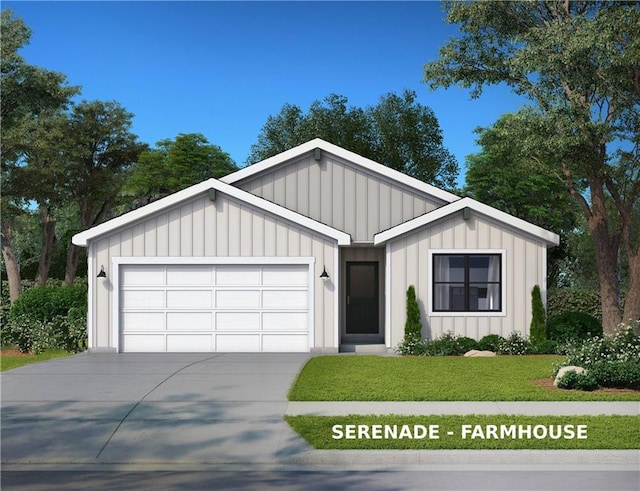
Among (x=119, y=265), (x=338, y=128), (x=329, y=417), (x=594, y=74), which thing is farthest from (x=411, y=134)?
(x=329, y=417)

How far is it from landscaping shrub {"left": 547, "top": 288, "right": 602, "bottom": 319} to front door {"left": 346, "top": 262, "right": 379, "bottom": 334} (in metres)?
6.59

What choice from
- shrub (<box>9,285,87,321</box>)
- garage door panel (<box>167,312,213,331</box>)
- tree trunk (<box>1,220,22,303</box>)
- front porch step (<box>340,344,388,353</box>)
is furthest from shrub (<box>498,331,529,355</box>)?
tree trunk (<box>1,220,22,303</box>)

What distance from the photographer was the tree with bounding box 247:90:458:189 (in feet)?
154

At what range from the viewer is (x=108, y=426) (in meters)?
9.70

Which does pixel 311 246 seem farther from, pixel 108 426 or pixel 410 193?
pixel 108 426

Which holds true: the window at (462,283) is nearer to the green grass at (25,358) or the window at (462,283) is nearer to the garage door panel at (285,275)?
Answer: the garage door panel at (285,275)

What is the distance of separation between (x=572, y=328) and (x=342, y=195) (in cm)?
743

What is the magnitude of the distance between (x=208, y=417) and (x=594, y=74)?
13.9 metres

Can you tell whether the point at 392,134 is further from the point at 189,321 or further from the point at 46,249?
the point at 189,321

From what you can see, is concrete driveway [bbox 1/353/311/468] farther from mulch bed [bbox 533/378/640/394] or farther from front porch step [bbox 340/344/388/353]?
mulch bed [bbox 533/378/640/394]

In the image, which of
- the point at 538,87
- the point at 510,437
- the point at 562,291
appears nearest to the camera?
the point at 510,437

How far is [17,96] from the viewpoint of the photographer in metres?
32.0

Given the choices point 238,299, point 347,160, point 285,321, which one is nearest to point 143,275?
point 238,299

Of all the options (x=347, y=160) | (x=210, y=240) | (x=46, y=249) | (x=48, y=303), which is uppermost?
(x=347, y=160)
